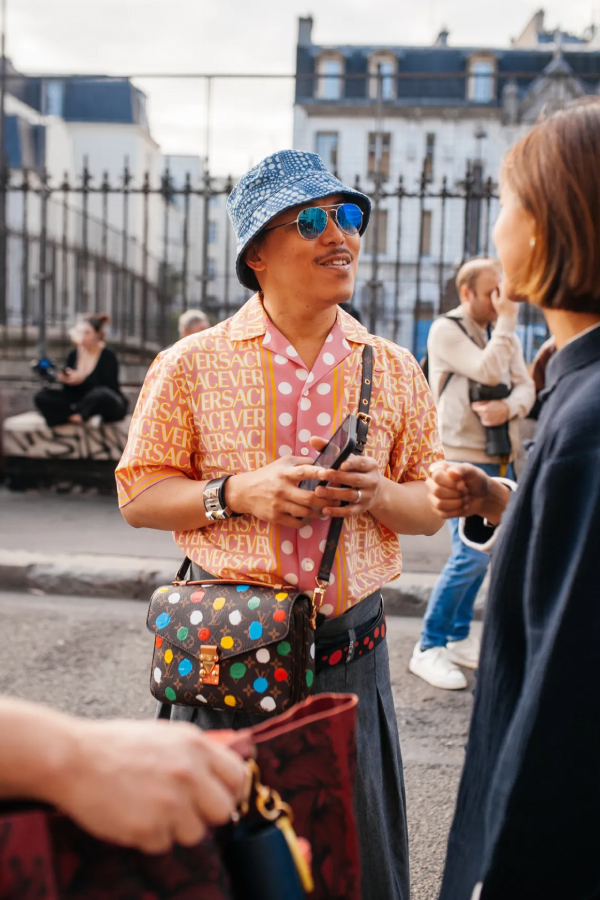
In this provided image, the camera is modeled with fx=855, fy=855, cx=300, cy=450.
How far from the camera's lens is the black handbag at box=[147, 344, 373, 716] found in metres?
1.79

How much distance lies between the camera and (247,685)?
5.91 feet

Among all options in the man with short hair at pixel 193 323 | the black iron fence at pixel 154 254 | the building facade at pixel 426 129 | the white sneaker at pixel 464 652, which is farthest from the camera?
the building facade at pixel 426 129

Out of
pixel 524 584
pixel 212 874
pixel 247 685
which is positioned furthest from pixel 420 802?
pixel 212 874

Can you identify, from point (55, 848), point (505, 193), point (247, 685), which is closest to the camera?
point (55, 848)

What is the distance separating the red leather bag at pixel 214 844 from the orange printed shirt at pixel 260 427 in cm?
75

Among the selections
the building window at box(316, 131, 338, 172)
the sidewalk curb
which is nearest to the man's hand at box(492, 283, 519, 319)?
the sidewalk curb

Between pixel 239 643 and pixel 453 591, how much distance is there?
2.72 metres

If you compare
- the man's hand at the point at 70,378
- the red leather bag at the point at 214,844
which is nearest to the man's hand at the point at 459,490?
the red leather bag at the point at 214,844

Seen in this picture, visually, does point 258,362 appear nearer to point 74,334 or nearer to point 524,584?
point 524,584

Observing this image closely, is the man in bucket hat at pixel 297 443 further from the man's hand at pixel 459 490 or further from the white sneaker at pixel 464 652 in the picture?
the white sneaker at pixel 464 652

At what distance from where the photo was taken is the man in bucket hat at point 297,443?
1958mm

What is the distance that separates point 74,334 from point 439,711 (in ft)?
20.2

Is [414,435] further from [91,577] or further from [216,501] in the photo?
[91,577]

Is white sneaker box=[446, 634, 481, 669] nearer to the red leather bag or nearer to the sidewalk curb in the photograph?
the sidewalk curb
